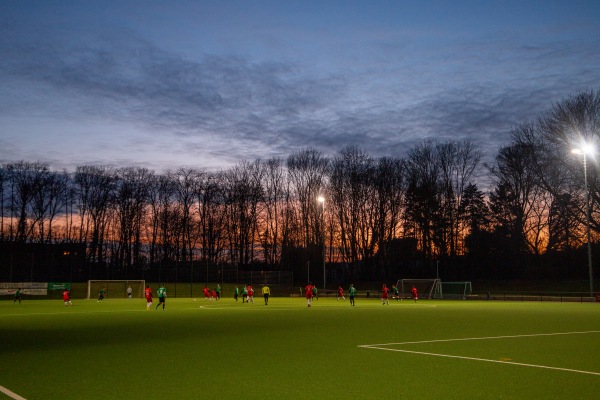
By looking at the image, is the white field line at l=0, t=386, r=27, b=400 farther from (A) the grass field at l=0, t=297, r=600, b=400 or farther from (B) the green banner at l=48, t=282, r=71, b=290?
(B) the green banner at l=48, t=282, r=71, b=290

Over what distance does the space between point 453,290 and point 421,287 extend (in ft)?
11.5

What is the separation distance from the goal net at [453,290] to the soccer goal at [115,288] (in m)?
33.1

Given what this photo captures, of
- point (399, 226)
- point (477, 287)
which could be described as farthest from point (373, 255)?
point (477, 287)

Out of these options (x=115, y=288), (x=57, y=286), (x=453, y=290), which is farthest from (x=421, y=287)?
(x=57, y=286)

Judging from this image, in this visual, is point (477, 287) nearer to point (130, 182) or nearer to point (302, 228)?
point (302, 228)

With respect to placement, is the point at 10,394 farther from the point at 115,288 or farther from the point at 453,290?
the point at 453,290

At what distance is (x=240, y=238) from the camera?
92.8 meters

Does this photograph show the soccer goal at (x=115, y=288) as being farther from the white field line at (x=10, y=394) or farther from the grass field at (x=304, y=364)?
the white field line at (x=10, y=394)

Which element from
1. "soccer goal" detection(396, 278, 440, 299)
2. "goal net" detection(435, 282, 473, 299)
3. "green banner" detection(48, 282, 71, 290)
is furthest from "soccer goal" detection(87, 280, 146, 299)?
"goal net" detection(435, 282, 473, 299)

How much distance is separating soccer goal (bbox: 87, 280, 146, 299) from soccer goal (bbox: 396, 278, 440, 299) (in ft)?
97.5

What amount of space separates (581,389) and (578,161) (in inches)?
2122

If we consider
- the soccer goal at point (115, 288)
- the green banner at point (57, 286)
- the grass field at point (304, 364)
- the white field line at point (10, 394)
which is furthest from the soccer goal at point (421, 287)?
the white field line at point (10, 394)

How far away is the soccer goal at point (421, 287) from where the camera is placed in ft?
205

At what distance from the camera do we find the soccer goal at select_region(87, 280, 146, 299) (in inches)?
2479
